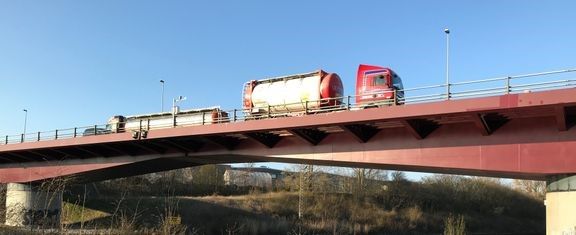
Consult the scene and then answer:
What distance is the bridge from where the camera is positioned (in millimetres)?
19031

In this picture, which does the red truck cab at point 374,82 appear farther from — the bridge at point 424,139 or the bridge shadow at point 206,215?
the bridge shadow at point 206,215

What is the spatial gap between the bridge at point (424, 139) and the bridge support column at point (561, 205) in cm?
4

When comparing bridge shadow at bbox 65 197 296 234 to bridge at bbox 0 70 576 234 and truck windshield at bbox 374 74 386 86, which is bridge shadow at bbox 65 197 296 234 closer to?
bridge at bbox 0 70 576 234

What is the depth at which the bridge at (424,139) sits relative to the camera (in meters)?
19.0

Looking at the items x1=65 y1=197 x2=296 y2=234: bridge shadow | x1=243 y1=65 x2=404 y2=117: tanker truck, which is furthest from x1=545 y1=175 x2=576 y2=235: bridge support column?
x1=65 y1=197 x2=296 y2=234: bridge shadow

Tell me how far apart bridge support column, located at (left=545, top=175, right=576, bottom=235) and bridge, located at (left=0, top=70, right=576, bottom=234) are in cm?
4

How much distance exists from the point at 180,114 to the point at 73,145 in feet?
23.7

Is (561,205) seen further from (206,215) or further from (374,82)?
(206,215)

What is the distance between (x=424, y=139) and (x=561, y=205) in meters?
5.54

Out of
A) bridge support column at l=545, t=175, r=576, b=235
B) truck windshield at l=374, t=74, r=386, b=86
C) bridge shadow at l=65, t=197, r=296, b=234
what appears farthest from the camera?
bridge shadow at l=65, t=197, r=296, b=234

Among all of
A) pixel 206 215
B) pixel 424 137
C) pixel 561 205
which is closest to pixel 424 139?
pixel 424 137

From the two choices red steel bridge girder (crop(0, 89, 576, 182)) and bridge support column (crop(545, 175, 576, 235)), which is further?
red steel bridge girder (crop(0, 89, 576, 182))

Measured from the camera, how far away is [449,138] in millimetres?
21859

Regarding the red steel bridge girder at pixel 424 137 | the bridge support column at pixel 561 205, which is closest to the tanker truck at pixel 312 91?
the red steel bridge girder at pixel 424 137
